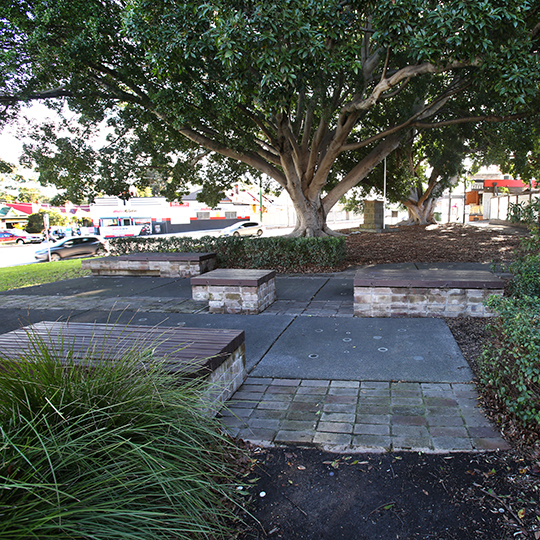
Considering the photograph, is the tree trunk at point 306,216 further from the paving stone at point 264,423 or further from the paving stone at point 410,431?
the paving stone at point 410,431

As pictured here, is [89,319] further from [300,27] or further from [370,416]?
[300,27]

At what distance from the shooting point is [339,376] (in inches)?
158

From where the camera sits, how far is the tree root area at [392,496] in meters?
2.13

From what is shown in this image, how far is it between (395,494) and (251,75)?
7.85 metres

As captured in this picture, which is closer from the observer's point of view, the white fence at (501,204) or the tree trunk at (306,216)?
the tree trunk at (306,216)

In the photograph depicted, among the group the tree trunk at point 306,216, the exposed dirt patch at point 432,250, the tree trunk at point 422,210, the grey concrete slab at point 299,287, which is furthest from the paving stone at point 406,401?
the tree trunk at point 422,210

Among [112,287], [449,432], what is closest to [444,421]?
[449,432]

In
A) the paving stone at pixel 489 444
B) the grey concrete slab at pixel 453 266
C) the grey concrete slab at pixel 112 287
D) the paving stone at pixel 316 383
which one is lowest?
the paving stone at pixel 316 383

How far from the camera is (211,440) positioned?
253cm

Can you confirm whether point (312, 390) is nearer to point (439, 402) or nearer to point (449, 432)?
point (439, 402)

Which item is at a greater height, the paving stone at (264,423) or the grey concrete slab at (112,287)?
the grey concrete slab at (112,287)

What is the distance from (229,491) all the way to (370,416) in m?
1.37

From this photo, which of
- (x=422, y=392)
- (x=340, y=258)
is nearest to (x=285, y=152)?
(x=340, y=258)

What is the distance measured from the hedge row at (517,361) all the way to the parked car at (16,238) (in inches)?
1822
